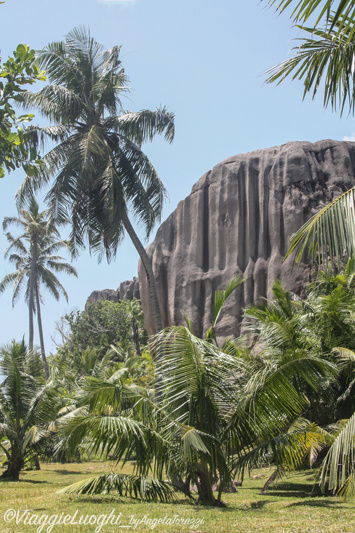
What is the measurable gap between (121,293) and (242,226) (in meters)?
32.2

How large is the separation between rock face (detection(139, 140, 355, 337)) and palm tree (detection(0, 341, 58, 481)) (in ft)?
32.1

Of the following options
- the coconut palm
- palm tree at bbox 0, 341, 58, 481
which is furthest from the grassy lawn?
palm tree at bbox 0, 341, 58, 481

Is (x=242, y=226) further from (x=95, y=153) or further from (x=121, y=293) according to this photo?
(x=121, y=293)

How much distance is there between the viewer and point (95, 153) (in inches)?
Answer: 675

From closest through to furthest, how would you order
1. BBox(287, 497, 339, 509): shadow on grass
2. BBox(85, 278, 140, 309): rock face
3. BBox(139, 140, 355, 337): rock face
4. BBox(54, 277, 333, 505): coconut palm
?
BBox(54, 277, 333, 505): coconut palm, BBox(287, 497, 339, 509): shadow on grass, BBox(139, 140, 355, 337): rock face, BBox(85, 278, 140, 309): rock face

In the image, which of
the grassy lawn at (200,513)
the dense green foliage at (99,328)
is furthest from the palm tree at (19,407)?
the dense green foliage at (99,328)

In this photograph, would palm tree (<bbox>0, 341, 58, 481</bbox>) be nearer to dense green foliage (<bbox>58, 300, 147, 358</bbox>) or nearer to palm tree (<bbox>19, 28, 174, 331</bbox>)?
palm tree (<bbox>19, 28, 174, 331</bbox>)

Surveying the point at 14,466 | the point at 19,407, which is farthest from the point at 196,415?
the point at 14,466

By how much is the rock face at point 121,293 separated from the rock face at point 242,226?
82.5ft

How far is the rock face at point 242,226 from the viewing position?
22547 mm

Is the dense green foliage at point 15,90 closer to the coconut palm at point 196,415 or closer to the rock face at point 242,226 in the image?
the coconut palm at point 196,415

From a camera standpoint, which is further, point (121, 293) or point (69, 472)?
point (121, 293)

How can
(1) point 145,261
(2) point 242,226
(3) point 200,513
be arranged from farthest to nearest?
(2) point 242,226 < (1) point 145,261 < (3) point 200,513

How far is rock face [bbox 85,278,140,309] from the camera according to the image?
5191cm
